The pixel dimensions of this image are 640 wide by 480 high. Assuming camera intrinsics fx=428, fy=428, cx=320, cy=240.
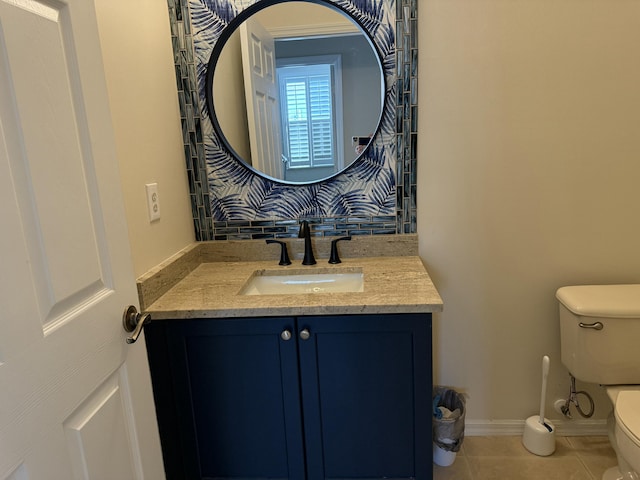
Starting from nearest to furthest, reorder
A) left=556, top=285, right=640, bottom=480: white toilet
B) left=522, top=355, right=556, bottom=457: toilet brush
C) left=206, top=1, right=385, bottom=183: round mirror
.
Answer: left=556, top=285, right=640, bottom=480: white toilet, left=206, top=1, right=385, bottom=183: round mirror, left=522, top=355, right=556, bottom=457: toilet brush

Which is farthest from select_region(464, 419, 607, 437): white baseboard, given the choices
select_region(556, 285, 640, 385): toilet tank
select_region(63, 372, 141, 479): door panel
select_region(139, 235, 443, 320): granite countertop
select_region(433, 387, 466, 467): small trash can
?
select_region(63, 372, 141, 479): door panel

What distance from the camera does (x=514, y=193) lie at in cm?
161

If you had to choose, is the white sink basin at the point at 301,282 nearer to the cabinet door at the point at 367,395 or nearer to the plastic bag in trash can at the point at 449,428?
the cabinet door at the point at 367,395

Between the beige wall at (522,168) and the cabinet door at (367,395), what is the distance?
51cm

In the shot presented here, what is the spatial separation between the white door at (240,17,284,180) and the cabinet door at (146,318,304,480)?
68 centimetres

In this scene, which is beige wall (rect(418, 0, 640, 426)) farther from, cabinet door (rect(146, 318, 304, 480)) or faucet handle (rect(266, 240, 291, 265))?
cabinet door (rect(146, 318, 304, 480))

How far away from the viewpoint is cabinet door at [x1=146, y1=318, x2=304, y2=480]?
1.29m

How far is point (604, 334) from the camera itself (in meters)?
1.48

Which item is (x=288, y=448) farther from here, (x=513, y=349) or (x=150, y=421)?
(x=513, y=349)

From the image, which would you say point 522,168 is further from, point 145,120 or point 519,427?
point 145,120

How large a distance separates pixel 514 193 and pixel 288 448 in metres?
1.21

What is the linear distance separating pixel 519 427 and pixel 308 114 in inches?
61.5

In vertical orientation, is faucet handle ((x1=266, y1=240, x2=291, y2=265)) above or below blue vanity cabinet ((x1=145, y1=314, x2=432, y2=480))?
above

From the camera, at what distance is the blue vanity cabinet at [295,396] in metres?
1.27
